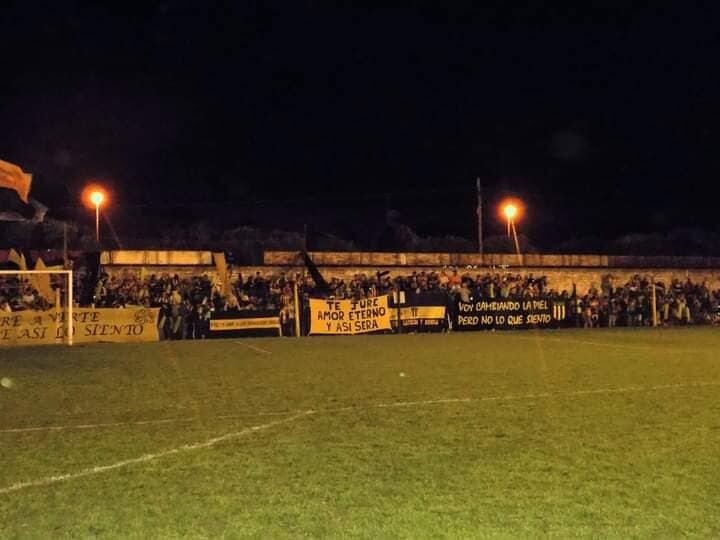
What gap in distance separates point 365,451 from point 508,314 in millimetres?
21353

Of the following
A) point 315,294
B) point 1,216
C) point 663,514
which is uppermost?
point 1,216

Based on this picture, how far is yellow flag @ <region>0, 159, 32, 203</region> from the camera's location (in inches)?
840

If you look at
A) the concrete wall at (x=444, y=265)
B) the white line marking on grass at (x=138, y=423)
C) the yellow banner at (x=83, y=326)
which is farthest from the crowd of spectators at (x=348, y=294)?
the white line marking on grass at (x=138, y=423)

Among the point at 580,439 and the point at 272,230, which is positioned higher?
the point at 272,230

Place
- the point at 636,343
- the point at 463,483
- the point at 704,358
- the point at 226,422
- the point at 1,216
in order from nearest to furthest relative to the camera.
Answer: the point at 463,483 < the point at 226,422 < the point at 704,358 < the point at 636,343 < the point at 1,216

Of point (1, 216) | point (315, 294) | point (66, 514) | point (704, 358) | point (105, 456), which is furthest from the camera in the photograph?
point (1, 216)

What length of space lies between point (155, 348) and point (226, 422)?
40.8 feet

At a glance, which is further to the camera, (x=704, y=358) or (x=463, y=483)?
(x=704, y=358)

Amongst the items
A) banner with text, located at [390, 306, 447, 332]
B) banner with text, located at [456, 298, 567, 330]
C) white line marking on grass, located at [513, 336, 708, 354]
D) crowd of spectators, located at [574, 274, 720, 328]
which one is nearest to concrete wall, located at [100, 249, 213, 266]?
banner with text, located at [390, 306, 447, 332]

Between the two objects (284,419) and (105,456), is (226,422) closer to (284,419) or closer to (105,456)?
(284,419)

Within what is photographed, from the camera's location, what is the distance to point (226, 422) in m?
8.61

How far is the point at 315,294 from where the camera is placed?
28.9 m

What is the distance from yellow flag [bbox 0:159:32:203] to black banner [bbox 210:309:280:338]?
676cm

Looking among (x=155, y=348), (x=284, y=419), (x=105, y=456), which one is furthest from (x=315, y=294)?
(x=105, y=456)
